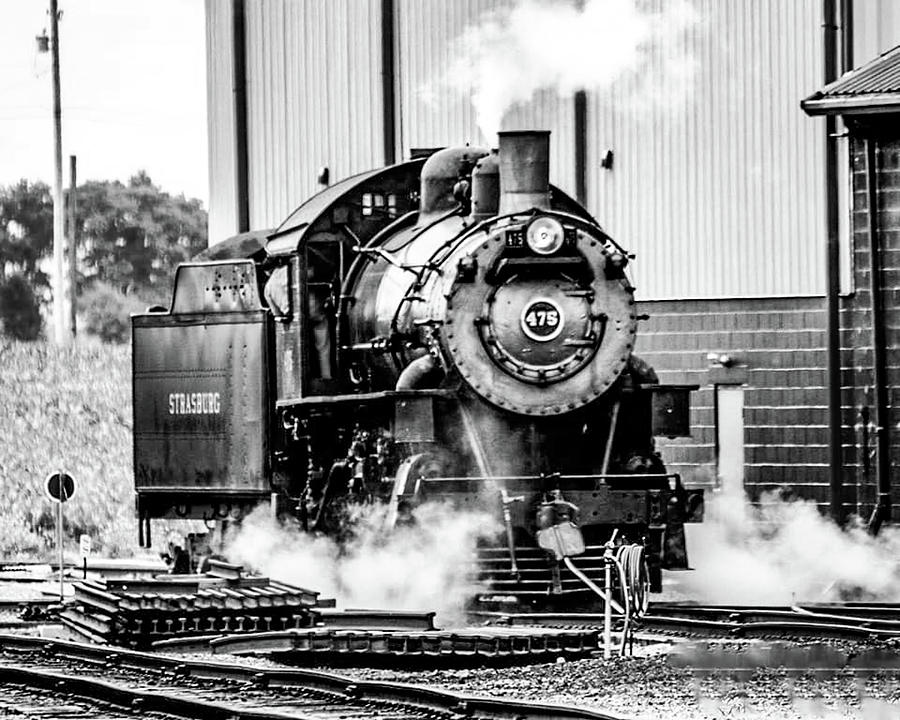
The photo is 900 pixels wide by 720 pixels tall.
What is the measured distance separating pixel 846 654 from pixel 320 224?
23.8 ft

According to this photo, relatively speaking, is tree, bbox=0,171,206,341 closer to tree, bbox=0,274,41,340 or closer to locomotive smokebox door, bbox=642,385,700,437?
tree, bbox=0,274,41,340

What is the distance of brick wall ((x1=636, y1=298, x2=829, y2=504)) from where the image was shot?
934 inches

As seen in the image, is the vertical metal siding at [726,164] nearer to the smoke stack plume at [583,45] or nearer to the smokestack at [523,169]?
the smoke stack plume at [583,45]

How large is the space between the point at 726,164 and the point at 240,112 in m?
6.41

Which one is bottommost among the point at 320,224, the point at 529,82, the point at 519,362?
the point at 519,362

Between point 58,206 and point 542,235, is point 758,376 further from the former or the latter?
point 58,206

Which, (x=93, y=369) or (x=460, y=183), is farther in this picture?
(x=93, y=369)

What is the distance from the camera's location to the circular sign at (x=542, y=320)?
18375 millimetres

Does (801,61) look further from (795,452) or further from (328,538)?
(328,538)

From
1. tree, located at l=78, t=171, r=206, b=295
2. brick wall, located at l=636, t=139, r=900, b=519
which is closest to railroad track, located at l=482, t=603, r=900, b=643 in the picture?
brick wall, located at l=636, t=139, r=900, b=519

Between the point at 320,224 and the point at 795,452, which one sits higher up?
the point at 320,224

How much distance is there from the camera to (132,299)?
64.7 meters

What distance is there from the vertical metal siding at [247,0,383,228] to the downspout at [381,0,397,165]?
0.08m

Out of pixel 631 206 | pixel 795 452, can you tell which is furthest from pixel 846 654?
pixel 631 206
